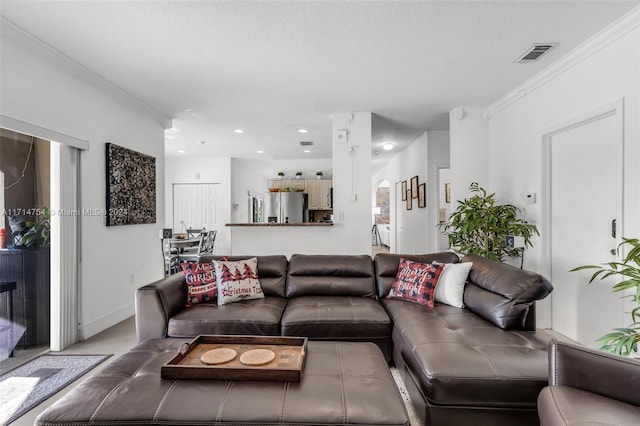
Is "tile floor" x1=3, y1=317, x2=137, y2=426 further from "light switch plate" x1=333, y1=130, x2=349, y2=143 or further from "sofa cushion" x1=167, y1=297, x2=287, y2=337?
"light switch plate" x1=333, y1=130, x2=349, y2=143

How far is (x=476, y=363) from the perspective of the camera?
1.60 m

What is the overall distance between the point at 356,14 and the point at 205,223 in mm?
6471

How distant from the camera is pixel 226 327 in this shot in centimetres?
230

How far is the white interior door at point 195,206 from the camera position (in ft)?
25.1

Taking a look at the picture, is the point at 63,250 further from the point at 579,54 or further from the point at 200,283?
the point at 579,54

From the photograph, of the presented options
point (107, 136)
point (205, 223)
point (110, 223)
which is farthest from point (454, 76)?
point (205, 223)

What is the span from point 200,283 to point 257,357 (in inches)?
52.4

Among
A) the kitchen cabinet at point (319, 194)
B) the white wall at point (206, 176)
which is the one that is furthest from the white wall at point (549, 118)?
the white wall at point (206, 176)

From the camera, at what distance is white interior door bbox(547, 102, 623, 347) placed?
2502 millimetres

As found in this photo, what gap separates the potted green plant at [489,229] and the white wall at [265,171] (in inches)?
189

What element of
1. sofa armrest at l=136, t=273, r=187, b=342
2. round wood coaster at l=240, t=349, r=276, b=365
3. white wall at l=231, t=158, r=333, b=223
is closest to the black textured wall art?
sofa armrest at l=136, t=273, r=187, b=342

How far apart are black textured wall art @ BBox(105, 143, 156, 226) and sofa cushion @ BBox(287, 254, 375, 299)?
2.10 metres

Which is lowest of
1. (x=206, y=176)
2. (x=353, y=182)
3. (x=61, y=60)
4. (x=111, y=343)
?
(x=111, y=343)

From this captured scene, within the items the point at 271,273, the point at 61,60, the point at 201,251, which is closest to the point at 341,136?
the point at 271,273
